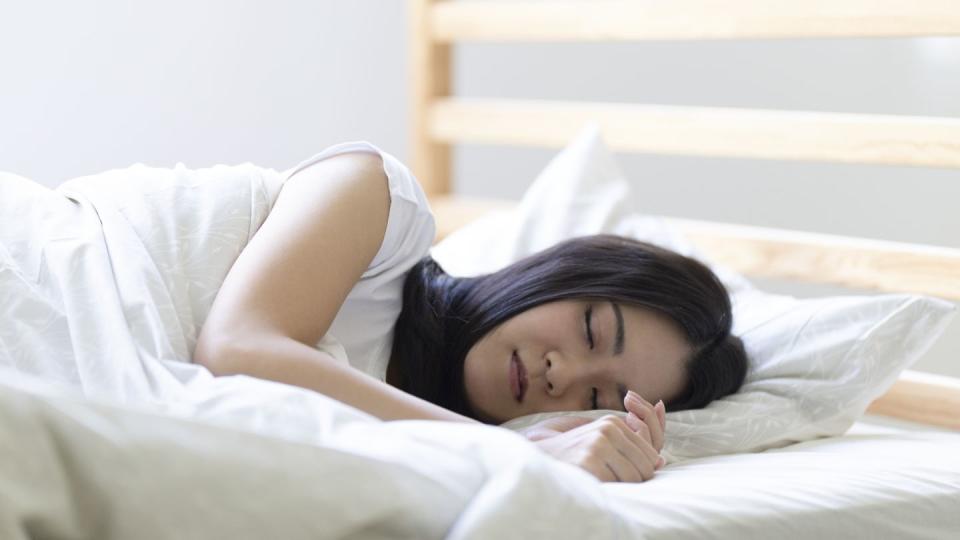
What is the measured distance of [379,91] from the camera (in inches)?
103

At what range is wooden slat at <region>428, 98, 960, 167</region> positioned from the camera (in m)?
1.73

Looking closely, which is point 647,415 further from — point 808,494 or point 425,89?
point 425,89

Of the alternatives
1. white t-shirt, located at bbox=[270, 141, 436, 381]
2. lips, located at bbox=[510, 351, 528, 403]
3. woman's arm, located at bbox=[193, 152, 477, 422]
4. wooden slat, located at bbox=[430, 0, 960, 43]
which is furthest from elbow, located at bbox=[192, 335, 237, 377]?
wooden slat, located at bbox=[430, 0, 960, 43]

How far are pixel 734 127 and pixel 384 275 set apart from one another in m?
0.74

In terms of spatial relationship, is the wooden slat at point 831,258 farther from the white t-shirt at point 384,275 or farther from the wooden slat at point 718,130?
the white t-shirt at point 384,275

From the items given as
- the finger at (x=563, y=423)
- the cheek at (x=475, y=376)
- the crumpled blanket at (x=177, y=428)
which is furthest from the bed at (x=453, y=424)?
the cheek at (x=475, y=376)

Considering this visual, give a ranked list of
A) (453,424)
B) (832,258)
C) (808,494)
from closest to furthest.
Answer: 1. (453,424)
2. (808,494)
3. (832,258)

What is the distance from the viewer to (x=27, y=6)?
209 centimetres

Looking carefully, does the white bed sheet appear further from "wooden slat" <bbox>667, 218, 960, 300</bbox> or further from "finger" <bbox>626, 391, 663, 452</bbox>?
"wooden slat" <bbox>667, 218, 960, 300</bbox>

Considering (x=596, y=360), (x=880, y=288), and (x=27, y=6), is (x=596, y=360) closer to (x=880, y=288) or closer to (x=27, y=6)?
(x=880, y=288)

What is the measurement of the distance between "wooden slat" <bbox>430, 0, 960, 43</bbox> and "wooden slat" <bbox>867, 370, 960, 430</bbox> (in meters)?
0.49

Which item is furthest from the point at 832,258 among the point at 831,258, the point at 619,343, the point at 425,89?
the point at 425,89

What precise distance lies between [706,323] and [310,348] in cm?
47

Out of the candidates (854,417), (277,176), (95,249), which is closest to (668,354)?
(854,417)
